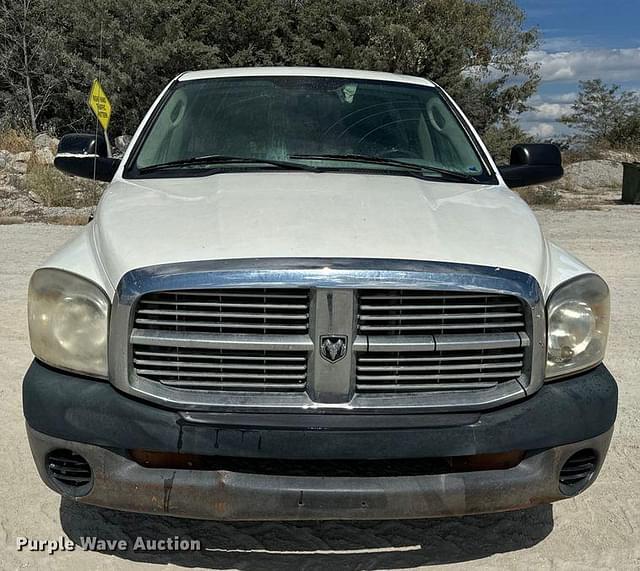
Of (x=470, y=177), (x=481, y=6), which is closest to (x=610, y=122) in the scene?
(x=481, y=6)

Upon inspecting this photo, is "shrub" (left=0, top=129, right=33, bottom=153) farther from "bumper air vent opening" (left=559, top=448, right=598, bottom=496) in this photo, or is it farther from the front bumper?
"bumper air vent opening" (left=559, top=448, right=598, bottom=496)

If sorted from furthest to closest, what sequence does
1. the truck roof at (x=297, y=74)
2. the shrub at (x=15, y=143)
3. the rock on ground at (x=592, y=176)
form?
the rock on ground at (x=592, y=176) → the shrub at (x=15, y=143) → the truck roof at (x=297, y=74)

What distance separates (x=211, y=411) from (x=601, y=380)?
129cm

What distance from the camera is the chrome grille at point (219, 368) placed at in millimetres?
2312

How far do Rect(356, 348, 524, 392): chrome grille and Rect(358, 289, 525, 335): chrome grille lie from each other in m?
0.07

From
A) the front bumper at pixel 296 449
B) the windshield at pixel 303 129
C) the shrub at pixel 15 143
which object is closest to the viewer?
the front bumper at pixel 296 449

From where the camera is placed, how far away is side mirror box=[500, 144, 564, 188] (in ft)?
12.9

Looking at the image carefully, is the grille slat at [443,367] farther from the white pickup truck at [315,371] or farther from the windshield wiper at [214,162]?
the windshield wiper at [214,162]

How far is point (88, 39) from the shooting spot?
2591 centimetres

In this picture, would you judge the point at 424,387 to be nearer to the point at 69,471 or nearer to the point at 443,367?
the point at 443,367

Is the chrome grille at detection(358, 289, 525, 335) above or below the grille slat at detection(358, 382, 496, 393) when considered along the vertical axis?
above

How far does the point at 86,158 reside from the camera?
3887 millimetres

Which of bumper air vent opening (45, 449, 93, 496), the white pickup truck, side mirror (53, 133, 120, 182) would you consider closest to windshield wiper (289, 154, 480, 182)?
the white pickup truck

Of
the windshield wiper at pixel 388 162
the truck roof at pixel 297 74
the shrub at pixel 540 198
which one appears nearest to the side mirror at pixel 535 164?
the windshield wiper at pixel 388 162
